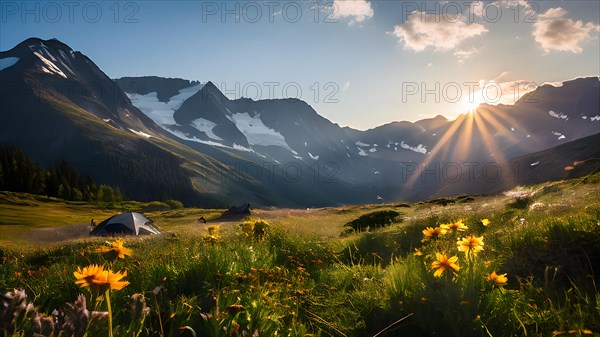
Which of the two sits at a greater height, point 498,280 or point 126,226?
point 498,280

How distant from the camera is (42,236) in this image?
146ft

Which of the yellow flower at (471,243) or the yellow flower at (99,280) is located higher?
the yellow flower at (99,280)

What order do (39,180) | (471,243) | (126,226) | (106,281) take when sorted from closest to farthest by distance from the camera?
1. (106,281)
2. (471,243)
3. (126,226)
4. (39,180)

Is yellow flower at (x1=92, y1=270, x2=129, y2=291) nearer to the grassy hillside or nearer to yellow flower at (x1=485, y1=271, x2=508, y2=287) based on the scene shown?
the grassy hillside

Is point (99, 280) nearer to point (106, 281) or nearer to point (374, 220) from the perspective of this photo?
point (106, 281)

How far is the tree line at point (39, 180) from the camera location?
117 meters

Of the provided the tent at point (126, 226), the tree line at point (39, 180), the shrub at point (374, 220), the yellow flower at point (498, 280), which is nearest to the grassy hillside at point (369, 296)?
the yellow flower at point (498, 280)

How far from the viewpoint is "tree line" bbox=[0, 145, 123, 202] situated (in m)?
117

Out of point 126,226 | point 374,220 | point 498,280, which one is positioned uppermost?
point 498,280

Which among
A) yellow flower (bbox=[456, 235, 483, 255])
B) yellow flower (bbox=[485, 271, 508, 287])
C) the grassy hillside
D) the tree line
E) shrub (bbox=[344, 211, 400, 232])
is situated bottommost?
the tree line

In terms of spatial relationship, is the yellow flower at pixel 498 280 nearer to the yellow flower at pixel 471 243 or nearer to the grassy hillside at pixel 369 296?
the grassy hillside at pixel 369 296

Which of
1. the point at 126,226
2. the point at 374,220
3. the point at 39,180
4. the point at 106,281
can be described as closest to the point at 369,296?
the point at 106,281

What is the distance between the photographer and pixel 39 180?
119 metres

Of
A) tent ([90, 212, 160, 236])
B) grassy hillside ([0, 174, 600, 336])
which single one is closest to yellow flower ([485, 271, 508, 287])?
grassy hillside ([0, 174, 600, 336])
